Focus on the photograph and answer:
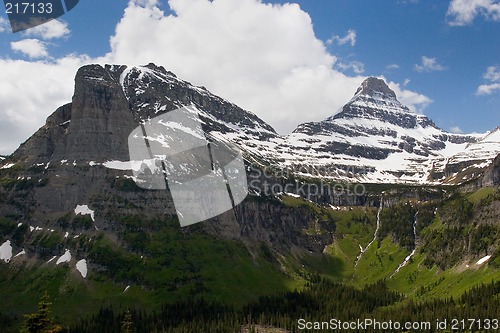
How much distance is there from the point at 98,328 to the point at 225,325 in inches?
2071

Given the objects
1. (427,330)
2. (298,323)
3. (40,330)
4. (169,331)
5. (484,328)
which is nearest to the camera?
(40,330)

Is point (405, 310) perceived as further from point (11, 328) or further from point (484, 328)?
point (11, 328)

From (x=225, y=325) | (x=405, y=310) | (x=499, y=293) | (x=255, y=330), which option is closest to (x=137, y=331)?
(x=225, y=325)

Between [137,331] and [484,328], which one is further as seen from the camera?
[137,331]

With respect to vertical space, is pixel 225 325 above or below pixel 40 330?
below

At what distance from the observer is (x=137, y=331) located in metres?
188

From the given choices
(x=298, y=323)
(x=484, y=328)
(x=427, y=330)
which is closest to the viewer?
(x=484, y=328)

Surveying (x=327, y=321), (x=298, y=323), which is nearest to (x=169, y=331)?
(x=298, y=323)

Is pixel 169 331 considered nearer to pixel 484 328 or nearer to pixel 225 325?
pixel 225 325

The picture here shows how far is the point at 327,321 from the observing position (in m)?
194

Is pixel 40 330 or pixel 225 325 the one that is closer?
pixel 40 330

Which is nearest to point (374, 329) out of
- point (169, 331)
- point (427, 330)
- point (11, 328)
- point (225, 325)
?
point (427, 330)

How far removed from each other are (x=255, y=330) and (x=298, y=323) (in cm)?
1886

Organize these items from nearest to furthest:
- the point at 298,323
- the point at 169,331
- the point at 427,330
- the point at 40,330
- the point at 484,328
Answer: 1. the point at 40,330
2. the point at 484,328
3. the point at 427,330
4. the point at 169,331
5. the point at 298,323
